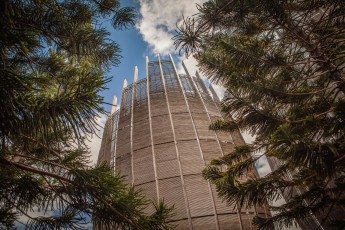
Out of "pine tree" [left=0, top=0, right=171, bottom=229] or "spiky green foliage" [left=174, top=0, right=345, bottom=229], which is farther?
"spiky green foliage" [left=174, top=0, right=345, bottom=229]

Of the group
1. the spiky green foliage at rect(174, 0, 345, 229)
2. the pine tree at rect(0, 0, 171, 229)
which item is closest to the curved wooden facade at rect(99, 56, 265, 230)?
the spiky green foliage at rect(174, 0, 345, 229)

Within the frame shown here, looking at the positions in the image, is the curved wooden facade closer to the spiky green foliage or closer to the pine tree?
the spiky green foliage

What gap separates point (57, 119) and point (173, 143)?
7.59 meters

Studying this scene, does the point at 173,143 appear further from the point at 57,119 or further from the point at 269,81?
the point at 57,119

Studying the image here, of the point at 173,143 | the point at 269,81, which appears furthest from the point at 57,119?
the point at 173,143

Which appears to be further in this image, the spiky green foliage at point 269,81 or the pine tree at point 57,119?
the spiky green foliage at point 269,81

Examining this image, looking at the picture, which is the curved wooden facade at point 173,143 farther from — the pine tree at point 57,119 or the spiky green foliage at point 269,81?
the pine tree at point 57,119

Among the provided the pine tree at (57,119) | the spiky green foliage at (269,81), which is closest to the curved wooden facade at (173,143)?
the spiky green foliage at (269,81)

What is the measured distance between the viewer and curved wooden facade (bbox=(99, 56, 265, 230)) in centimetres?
764

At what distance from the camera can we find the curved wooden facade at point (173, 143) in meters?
7.64

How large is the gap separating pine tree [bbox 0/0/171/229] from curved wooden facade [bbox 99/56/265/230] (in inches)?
160

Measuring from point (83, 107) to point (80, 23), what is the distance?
3.10m

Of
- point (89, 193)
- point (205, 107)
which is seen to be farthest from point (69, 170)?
Answer: point (205, 107)

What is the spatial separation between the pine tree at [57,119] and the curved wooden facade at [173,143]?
406cm
